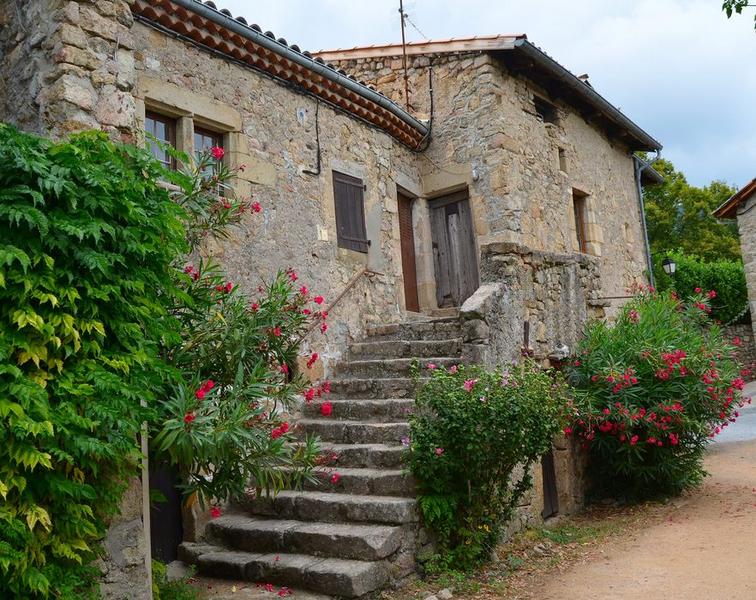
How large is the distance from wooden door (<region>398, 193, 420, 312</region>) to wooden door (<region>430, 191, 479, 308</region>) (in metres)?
0.36

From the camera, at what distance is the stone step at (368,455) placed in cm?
534

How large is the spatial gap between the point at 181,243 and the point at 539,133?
26.6 feet

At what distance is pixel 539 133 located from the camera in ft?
34.5

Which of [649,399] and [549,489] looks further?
[549,489]

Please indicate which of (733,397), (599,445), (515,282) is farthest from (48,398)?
(733,397)

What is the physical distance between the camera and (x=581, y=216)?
11.9m

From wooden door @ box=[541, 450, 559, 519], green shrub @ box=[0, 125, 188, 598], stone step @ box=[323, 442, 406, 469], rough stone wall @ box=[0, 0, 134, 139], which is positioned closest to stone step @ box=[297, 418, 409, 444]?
stone step @ box=[323, 442, 406, 469]

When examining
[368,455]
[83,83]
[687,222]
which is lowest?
[368,455]

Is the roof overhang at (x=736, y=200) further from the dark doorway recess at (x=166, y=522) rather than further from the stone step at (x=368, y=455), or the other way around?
the dark doorway recess at (x=166, y=522)

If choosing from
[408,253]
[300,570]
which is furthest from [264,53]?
[300,570]

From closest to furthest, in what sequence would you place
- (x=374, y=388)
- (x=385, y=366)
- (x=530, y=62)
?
(x=374, y=388) < (x=385, y=366) < (x=530, y=62)

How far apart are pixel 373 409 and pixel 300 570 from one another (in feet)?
6.34

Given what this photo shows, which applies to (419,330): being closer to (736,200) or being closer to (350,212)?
(350,212)

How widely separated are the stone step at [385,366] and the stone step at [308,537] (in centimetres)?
185
